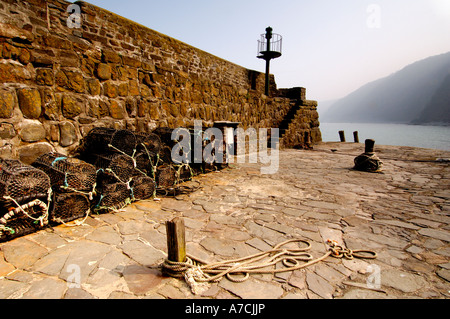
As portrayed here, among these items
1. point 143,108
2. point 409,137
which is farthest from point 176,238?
point 409,137

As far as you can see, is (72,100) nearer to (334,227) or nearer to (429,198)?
(334,227)

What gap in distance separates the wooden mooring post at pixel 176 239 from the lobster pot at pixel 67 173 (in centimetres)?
177

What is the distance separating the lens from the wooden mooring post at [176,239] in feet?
6.67

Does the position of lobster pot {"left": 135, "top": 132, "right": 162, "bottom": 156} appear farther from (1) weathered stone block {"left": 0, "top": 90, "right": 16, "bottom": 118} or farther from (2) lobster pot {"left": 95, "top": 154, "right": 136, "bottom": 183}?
(1) weathered stone block {"left": 0, "top": 90, "right": 16, "bottom": 118}

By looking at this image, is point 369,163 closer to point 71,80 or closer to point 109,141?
point 109,141

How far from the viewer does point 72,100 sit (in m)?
4.09

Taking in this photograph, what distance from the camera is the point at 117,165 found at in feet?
12.1

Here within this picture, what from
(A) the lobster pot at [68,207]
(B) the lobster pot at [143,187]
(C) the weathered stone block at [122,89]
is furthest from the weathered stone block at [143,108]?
(A) the lobster pot at [68,207]

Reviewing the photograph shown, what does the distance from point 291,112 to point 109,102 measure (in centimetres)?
1001

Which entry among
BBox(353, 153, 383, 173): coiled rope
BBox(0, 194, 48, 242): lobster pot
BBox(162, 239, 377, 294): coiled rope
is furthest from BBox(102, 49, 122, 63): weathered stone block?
BBox(353, 153, 383, 173): coiled rope

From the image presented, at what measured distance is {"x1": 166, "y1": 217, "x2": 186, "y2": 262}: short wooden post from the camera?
6.67ft

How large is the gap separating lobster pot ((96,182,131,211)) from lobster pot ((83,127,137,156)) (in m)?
0.65

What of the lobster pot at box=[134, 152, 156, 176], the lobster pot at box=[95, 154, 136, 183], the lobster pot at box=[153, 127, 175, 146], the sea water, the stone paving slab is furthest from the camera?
the sea water
